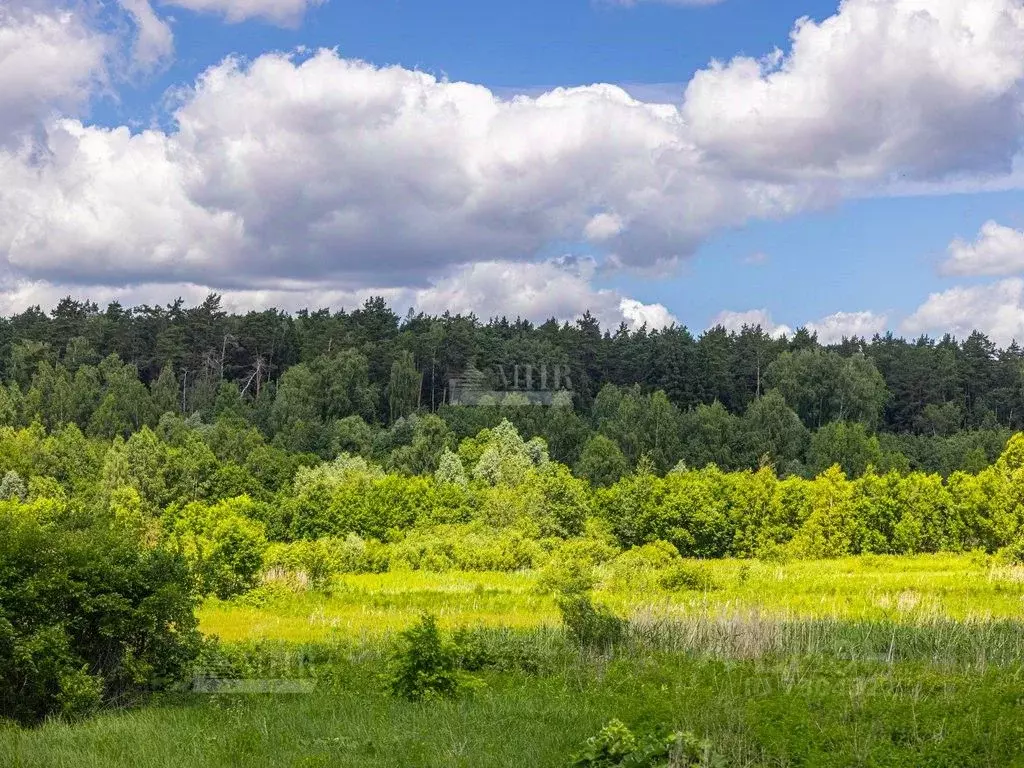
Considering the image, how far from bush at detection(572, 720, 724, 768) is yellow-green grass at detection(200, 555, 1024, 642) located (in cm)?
1000

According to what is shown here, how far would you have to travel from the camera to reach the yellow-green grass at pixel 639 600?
25.1 m

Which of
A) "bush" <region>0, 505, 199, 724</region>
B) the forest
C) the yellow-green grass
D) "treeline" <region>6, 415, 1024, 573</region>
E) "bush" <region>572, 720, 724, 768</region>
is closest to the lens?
"bush" <region>572, 720, 724, 768</region>

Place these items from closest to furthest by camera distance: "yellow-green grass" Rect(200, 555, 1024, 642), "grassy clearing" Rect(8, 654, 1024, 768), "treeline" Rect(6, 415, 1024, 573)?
"grassy clearing" Rect(8, 654, 1024, 768) → "yellow-green grass" Rect(200, 555, 1024, 642) → "treeline" Rect(6, 415, 1024, 573)

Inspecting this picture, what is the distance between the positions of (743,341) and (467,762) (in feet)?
350

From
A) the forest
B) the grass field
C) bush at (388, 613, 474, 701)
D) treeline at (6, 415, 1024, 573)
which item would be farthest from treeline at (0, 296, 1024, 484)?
bush at (388, 613, 474, 701)

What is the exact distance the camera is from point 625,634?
19.7m

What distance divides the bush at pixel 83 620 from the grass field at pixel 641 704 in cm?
57

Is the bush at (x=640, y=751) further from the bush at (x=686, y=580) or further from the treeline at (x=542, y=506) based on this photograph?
the treeline at (x=542, y=506)

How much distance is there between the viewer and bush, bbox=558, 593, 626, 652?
63.2 ft

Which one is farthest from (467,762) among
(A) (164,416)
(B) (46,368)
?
(B) (46,368)

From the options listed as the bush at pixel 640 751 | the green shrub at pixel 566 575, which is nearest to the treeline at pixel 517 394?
the green shrub at pixel 566 575

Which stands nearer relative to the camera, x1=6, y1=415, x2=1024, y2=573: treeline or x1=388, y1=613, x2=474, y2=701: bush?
x1=388, y1=613, x2=474, y2=701: bush

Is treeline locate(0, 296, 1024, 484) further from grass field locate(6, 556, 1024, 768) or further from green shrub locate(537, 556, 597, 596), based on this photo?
grass field locate(6, 556, 1024, 768)

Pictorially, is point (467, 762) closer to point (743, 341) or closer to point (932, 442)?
point (932, 442)
